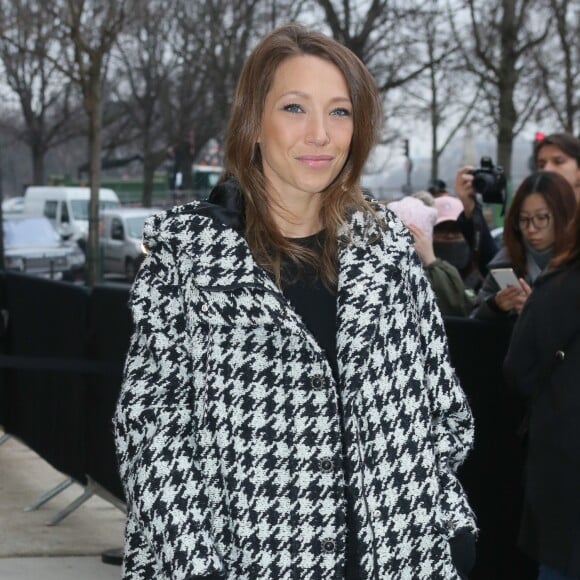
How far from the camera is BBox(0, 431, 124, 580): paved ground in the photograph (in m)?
5.48

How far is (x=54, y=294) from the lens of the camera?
639 cm

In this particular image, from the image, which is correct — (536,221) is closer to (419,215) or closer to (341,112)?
(419,215)

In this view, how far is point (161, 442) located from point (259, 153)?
67cm

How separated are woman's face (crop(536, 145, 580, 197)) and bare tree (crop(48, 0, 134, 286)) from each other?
1588 cm

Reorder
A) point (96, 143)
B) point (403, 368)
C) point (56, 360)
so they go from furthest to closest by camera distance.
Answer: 1. point (96, 143)
2. point (56, 360)
3. point (403, 368)

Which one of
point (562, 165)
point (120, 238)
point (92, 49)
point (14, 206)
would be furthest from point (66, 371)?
point (14, 206)

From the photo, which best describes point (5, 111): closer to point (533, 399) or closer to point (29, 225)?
point (29, 225)

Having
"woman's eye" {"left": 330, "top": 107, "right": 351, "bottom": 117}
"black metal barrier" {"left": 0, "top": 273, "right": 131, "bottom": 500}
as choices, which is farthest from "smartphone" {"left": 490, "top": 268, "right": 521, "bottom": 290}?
"woman's eye" {"left": 330, "top": 107, "right": 351, "bottom": 117}

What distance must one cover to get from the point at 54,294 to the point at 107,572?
1.60 metres

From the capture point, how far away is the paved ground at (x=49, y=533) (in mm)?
5477

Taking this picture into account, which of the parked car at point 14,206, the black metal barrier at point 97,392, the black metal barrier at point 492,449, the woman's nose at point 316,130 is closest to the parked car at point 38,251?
the black metal barrier at point 97,392

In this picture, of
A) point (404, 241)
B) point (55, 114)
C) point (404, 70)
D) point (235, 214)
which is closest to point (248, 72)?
point (235, 214)

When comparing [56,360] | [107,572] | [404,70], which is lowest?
[107,572]

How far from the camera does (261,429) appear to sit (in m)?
2.34
